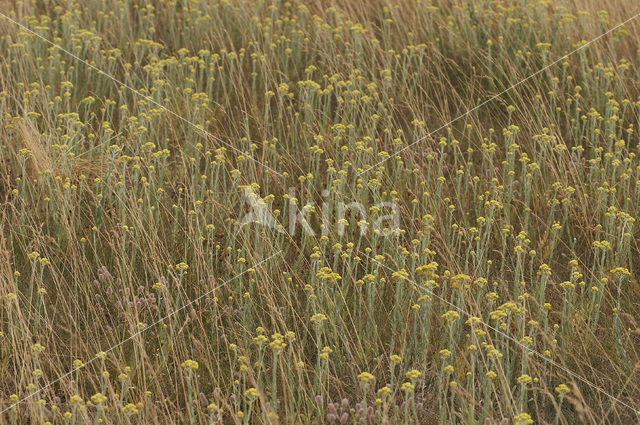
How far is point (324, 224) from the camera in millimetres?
4977

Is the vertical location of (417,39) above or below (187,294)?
above

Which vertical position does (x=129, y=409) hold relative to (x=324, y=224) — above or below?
below

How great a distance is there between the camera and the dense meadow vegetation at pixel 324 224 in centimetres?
412

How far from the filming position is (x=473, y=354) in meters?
4.12

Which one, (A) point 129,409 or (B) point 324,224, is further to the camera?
(B) point 324,224

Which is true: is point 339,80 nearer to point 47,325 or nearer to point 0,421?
point 47,325

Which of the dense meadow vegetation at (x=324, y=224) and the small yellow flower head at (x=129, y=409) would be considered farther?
the dense meadow vegetation at (x=324, y=224)

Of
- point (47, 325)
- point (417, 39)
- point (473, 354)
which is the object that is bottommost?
point (473, 354)

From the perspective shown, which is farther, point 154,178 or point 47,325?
point 154,178

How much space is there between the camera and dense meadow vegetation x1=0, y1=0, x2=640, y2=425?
4.12 m

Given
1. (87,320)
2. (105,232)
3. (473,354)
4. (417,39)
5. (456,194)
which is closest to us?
(473,354)

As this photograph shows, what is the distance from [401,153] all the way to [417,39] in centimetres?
207

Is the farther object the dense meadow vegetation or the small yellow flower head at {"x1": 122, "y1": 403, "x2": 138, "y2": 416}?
the dense meadow vegetation

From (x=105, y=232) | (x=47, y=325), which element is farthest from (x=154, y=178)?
(x=47, y=325)
